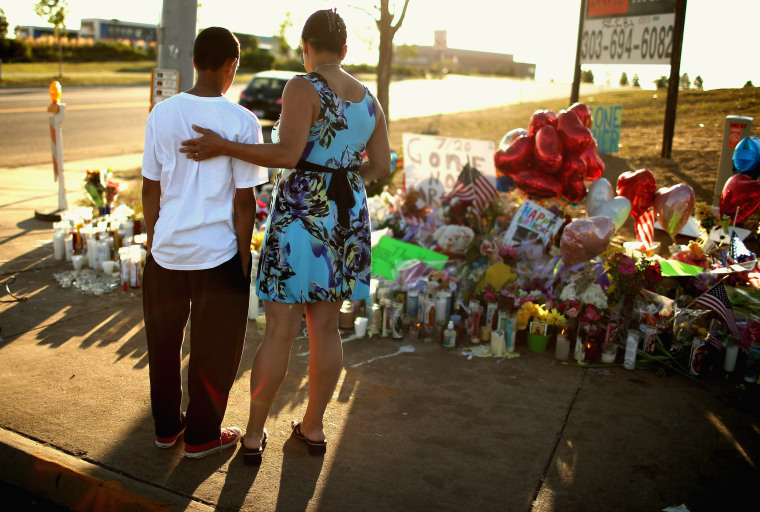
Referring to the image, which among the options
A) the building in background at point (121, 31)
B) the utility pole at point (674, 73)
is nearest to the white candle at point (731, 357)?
the utility pole at point (674, 73)

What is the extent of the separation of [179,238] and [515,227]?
3.19 meters

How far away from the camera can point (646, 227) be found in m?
5.32

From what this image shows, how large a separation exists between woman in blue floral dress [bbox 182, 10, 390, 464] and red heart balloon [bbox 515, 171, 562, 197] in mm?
2621

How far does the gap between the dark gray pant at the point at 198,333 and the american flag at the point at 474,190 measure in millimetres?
3173

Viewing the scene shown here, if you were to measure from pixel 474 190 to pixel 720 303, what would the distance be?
2272 mm

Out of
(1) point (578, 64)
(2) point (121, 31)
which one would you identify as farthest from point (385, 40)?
(2) point (121, 31)

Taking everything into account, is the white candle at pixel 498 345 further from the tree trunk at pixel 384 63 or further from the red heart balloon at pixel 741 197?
the tree trunk at pixel 384 63

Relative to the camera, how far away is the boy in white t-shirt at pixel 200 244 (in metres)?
2.66

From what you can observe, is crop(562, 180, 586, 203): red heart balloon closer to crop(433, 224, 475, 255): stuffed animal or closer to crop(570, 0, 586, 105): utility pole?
crop(433, 224, 475, 255): stuffed animal

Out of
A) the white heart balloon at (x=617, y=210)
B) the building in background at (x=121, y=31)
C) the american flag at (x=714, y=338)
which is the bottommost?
the american flag at (x=714, y=338)

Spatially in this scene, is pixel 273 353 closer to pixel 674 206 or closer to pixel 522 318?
pixel 522 318

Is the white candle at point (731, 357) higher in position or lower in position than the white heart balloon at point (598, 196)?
lower

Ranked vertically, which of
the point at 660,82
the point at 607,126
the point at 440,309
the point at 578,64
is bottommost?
the point at 440,309

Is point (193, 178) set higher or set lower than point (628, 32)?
lower
